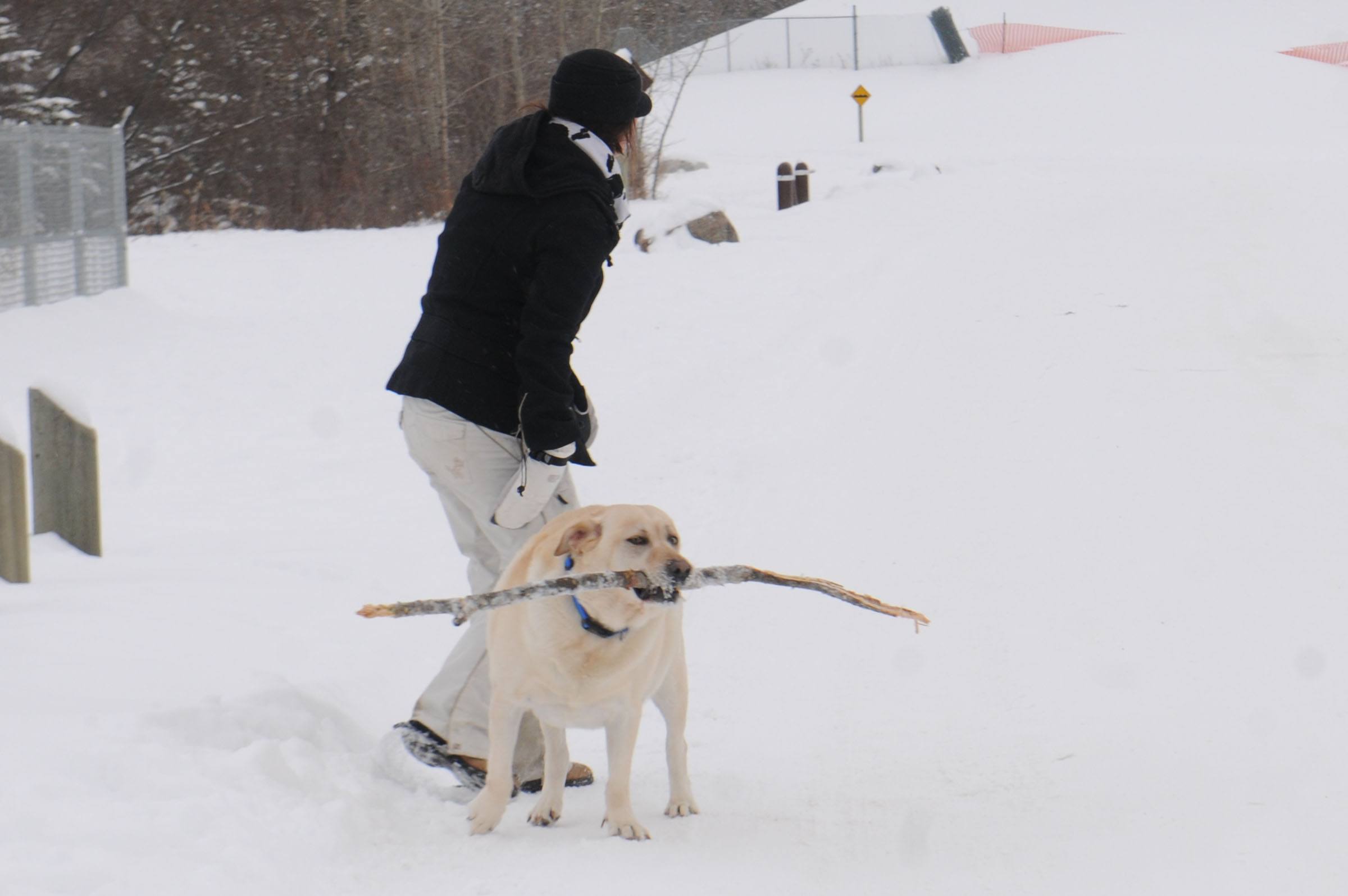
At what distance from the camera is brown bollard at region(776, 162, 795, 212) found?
66.3 ft

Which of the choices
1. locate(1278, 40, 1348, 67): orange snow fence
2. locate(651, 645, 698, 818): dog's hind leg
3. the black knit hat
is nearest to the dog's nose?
locate(651, 645, 698, 818): dog's hind leg

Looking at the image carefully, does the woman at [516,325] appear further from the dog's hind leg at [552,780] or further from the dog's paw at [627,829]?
the dog's paw at [627,829]

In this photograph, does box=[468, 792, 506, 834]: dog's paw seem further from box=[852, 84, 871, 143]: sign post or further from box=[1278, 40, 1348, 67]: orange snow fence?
box=[1278, 40, 1348, 67]: orange snow fence

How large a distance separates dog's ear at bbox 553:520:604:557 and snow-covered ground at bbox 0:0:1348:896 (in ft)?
2.68

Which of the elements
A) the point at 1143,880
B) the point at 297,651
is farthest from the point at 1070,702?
the point at 297,651

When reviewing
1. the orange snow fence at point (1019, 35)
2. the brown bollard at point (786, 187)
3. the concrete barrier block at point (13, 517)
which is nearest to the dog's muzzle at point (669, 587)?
the concrete barrier block at point (13, 517)

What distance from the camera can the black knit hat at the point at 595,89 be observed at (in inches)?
152

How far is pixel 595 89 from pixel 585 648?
1.55m

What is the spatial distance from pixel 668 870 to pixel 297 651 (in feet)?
7.00

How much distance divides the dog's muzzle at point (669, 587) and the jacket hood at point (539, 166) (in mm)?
1023

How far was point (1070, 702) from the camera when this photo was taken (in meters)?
5.02

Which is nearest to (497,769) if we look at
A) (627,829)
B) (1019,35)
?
(627,829)

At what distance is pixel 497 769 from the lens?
3893mm

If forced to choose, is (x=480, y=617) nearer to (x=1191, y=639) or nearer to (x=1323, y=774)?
(x=1323, y=774)
